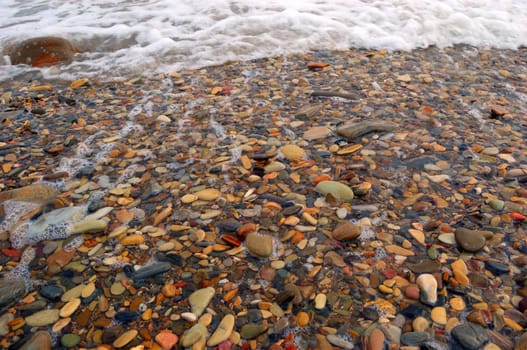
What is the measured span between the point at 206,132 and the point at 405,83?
2172 millimetres

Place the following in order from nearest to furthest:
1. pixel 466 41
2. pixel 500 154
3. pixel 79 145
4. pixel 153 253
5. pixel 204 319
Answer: pixel 204 319 → pixel 153 253 → pixel 500 154 → pixel 79 145 → pixel 466 41

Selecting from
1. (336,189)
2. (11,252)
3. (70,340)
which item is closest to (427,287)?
(336,189)

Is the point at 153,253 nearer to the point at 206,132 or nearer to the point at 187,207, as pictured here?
the point at 187,207

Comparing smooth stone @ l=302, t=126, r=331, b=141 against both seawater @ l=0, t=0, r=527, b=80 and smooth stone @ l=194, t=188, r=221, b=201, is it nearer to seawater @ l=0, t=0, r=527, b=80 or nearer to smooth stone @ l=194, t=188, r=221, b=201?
smooth stone @ l=194, t=188, r=221, b=201

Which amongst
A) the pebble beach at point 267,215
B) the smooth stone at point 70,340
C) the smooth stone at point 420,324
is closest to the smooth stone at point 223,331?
the pebble beach at point 267,215

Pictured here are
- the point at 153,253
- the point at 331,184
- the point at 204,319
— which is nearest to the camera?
the point at 204,319

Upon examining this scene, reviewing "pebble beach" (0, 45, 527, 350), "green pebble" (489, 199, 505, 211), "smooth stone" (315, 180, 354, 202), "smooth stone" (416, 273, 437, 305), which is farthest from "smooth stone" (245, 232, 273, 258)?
"green pebble" (489, 199, 505, 211)

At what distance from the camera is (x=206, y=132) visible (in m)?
3.54

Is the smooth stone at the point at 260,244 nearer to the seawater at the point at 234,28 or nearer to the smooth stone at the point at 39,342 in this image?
the smooth stone at the point at 39,342

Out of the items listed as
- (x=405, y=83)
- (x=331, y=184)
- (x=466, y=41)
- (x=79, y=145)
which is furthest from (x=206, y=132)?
(x=466, y=41)

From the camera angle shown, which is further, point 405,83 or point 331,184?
point 405,83

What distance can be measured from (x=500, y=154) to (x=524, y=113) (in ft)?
3.14

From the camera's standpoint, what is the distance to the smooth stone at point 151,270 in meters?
2.22

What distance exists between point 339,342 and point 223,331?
0.54 m
